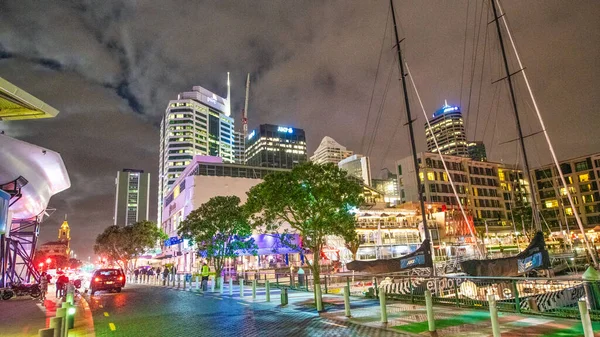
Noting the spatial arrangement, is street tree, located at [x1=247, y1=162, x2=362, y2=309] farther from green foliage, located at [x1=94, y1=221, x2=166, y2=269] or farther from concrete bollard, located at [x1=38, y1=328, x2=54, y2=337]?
green foliage, located at [x1=94, y1=221, x2=166, y2=269]

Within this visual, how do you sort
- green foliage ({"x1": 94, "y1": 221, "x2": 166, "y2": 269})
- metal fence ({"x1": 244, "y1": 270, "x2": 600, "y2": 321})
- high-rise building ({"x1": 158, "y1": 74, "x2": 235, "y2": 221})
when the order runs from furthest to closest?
high-rise building ({"x1": 158, "y1": 74, "x2": 235, "y2": 221}) < green foliage ({"x1": 94, "y1": 221, "x2": 166, "y2": 269}) < metal fence ({"x1": 244, "y1": 270, "x2": 600, "y2": 321})

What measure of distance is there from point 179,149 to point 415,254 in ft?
494

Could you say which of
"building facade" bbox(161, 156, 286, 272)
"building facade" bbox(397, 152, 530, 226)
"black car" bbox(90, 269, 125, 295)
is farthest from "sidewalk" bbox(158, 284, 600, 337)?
"building facade" bbox(397, 152, 530, 226)

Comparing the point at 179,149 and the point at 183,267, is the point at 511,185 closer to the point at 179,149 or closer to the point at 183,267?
the point at 183,267

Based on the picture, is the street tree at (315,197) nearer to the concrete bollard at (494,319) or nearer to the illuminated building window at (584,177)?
the concrete bollard at (494,319)

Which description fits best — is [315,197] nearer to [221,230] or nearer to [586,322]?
[586,322]

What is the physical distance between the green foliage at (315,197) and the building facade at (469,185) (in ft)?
262

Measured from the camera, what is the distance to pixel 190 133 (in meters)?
160

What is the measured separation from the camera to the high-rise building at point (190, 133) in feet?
512

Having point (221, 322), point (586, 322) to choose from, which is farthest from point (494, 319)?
point (221, 322)

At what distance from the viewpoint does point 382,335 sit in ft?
32.7

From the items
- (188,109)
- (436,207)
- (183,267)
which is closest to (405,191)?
(436,207)

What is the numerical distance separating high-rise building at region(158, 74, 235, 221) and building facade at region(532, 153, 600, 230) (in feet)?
366

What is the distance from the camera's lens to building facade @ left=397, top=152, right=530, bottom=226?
9544 centimetres
